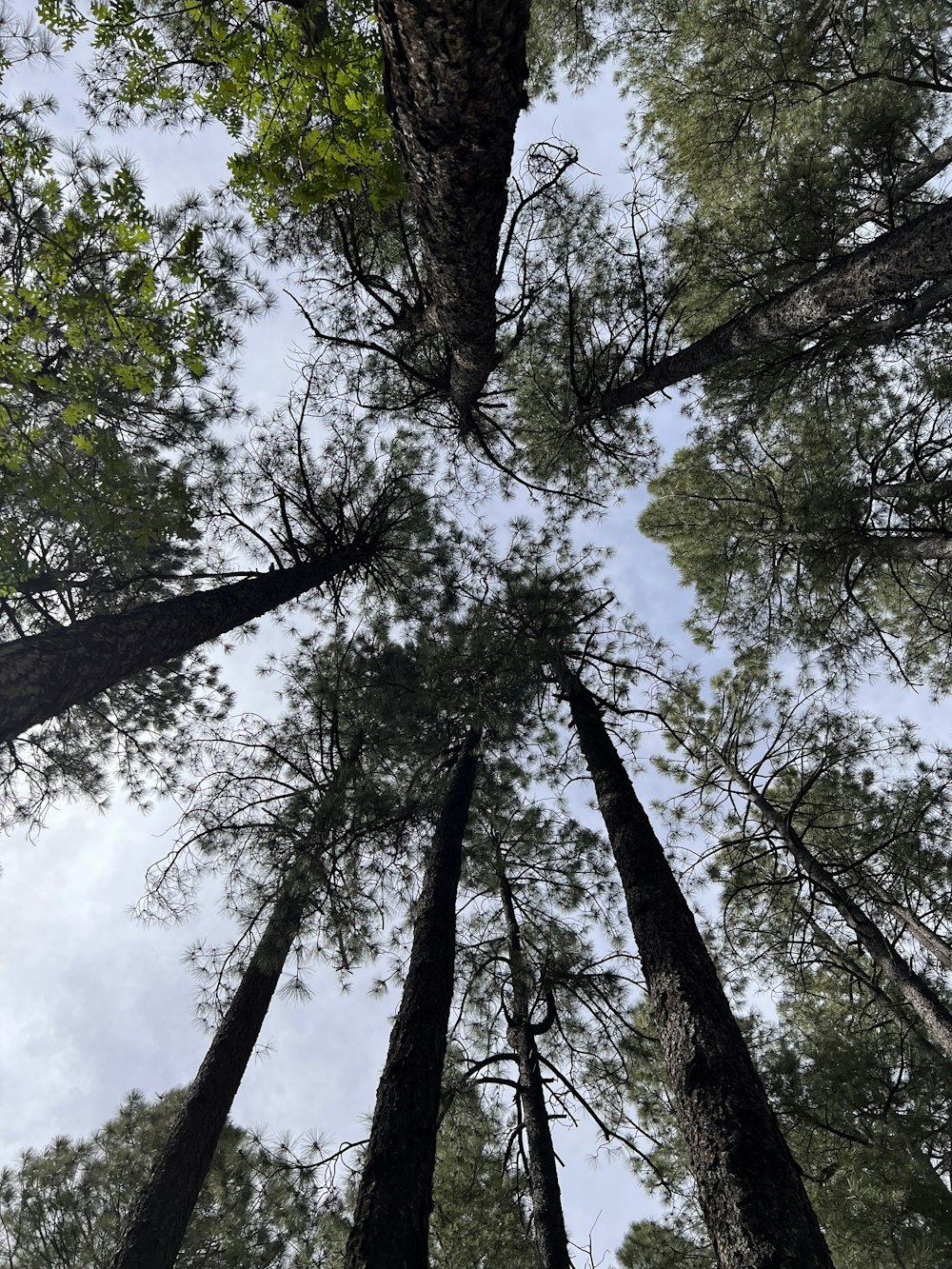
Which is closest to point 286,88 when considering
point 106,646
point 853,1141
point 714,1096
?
point 106,646

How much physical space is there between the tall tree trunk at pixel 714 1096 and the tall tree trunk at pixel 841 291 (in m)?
4.12

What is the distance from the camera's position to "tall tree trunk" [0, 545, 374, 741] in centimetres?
337

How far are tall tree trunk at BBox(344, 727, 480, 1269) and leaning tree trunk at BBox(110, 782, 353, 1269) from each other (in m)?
1.04

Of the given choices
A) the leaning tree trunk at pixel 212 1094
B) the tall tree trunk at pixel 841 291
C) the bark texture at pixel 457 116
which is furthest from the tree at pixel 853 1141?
the bark texture at pixel 457 116

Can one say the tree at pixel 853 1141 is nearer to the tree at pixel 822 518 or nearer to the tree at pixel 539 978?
the tree at pixel 539 978

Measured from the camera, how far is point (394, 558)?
784cm

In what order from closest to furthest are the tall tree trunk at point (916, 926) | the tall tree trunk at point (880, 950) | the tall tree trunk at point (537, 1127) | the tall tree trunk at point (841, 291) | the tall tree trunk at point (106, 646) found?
1. the tall tree trunk at point (106, 646)
2. the tall tree trunk at point (841, 291)
3. the tall tree trunk at point (537, 1127)
4. the tall tree trunk at point (880, 950)
5. the tall tree trunk at point (916, 926)

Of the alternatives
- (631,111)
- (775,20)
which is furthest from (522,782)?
(631,111)

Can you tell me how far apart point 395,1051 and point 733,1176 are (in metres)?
2.02

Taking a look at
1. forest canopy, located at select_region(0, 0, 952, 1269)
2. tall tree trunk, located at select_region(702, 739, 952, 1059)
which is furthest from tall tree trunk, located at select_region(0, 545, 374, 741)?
tall tree trunk, located at select_region(702, 739, 952, 1059)

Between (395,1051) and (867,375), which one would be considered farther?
(867,375)

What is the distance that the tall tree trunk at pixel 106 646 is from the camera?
3365mm

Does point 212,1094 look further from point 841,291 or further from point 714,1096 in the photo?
point 841,291

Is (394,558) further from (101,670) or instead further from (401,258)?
(101,670)
